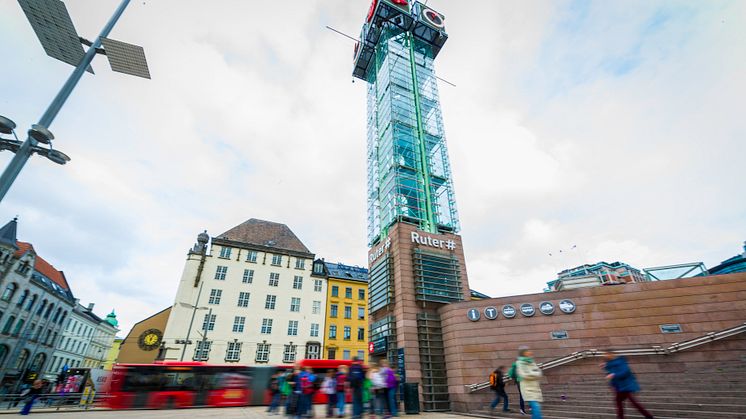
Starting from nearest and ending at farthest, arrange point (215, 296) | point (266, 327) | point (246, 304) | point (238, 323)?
1. point (238, 323)
2. point (215, 296)
3. point (266, 327)
4. point (246, 304)

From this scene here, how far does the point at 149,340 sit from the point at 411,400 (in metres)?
37.8

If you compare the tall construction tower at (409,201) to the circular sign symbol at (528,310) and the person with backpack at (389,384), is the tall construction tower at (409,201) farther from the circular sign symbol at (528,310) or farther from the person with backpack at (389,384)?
the person with backpack at (389,384)

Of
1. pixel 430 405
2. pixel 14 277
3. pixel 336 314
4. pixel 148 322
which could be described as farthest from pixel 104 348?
pixel 430 405

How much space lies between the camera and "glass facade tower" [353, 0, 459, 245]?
26656mm

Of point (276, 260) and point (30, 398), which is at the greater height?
point (276, 260)

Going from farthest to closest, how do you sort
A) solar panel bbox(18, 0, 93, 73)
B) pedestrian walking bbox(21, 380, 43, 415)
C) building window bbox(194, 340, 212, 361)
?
building window bbox(194, 340, 212, 361)
pedestrian walking bbox(21, 380, 43, 415)
solar panel bbox(18, 0, 93, 73)

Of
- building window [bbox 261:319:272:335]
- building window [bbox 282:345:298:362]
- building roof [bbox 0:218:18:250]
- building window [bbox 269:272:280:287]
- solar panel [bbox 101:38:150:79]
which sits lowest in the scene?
building window [bbox 282:345:298:362]

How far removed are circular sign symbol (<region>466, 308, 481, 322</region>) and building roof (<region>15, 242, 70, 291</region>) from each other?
185 feet

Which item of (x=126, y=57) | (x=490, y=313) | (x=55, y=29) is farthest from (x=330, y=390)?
(x=55, y=29)

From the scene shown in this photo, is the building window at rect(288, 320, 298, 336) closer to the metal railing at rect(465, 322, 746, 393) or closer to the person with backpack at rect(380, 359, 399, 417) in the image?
the metal railing at rect(465, 322, 746, 393)

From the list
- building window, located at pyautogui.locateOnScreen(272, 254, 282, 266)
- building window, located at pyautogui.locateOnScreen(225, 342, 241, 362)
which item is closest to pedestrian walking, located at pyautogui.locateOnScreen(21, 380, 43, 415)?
building window, located at pyautogui.locateOnScreen(225, 342, 241, 362)

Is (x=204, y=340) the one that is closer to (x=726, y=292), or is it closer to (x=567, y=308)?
(x=567, y=308)

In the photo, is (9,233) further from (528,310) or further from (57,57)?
(528,310)

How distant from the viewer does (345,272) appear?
1903 inches
